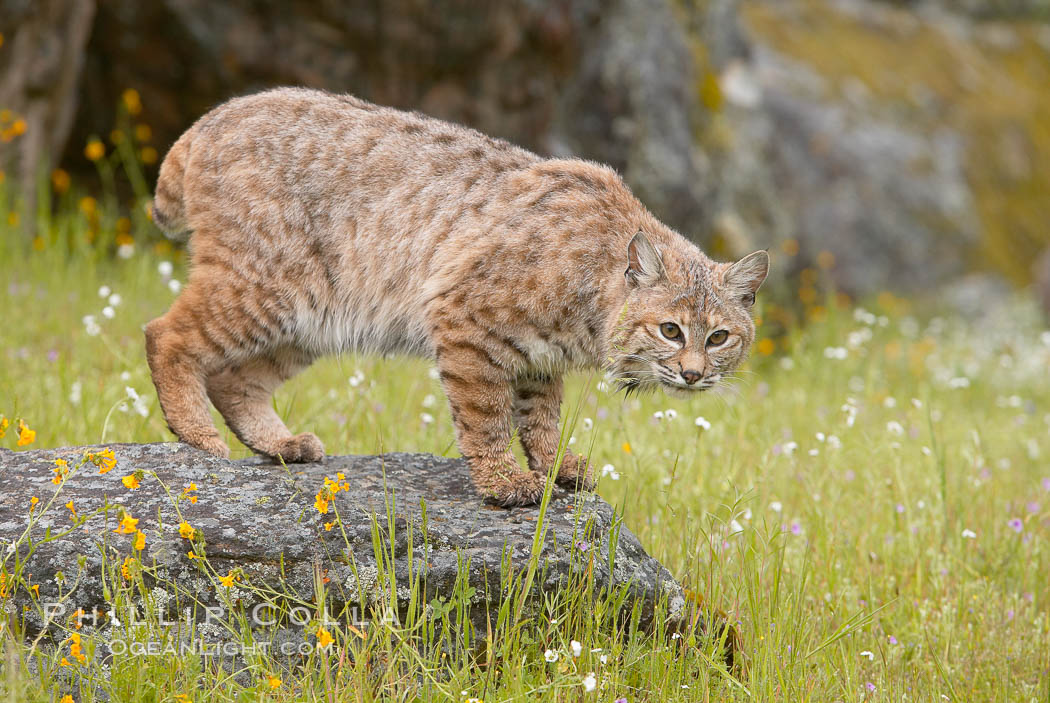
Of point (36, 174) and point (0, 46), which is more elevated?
point (0, 46)

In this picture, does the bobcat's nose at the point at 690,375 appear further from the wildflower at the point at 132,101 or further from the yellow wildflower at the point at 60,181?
the yellow wildflower at the point at 60,181

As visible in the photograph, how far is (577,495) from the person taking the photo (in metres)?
3.61

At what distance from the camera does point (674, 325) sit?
394 cm

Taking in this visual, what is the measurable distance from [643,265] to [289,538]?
1645 millimetres

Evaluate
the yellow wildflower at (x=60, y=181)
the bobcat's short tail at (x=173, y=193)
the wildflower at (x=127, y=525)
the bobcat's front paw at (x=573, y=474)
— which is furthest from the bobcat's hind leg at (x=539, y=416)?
the yellow wildflower at (x=60, y=181)

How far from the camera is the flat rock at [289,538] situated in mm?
3018

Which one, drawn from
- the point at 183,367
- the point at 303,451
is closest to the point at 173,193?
the point at 183,367

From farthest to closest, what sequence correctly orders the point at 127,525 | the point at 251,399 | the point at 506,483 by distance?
the point at 251,399, the point at 506,483, the point at 127,525

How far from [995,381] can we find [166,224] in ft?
24.7

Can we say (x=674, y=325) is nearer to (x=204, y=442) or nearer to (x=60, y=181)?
(x=204, y=442)

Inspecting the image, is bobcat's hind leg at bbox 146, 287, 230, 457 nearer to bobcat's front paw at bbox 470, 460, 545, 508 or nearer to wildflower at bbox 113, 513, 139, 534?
bobcat's front paw at bbox 470, 460, 545, 508

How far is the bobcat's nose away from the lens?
383 cm

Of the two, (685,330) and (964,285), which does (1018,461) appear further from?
(964,285)

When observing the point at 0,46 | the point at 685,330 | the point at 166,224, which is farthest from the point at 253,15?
the point at 685,330
